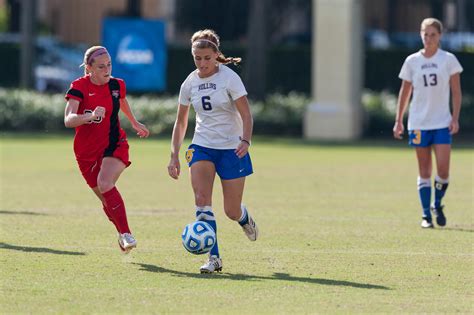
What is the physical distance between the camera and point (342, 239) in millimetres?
13336

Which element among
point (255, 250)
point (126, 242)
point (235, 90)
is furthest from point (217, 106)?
point (255, 250)

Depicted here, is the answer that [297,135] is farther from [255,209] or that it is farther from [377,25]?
[377,25]

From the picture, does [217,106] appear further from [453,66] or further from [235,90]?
[453,66]

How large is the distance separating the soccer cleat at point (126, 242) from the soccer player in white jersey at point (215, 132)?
76 cm

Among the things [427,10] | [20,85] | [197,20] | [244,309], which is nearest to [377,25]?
[427,10]

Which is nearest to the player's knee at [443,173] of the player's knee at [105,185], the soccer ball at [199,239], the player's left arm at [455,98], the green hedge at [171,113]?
the player's left arm at [455,98]

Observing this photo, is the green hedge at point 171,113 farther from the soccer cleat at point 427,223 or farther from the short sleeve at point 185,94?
the short sleeve at point 185,94

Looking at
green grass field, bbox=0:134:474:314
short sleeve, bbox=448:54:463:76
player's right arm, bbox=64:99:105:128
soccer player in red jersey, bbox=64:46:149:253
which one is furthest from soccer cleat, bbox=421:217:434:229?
player's right arm, bbox=64:99:105:128

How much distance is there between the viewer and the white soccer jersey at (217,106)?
10953 mm

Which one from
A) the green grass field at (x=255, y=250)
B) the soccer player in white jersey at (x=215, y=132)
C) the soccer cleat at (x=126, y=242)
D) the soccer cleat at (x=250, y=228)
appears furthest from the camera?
the soccer cleat at (x=250, y=228)

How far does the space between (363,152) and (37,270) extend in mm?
17815

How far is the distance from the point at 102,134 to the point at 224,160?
1.22 m

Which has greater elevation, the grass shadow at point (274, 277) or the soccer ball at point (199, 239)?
the soccer ball at point (199, 239)

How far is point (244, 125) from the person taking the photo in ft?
35.7
